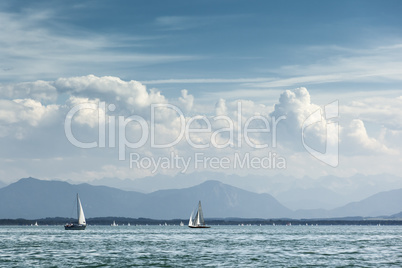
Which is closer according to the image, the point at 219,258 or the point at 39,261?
the point at 39,261

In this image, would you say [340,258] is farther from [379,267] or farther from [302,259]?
[379,267]

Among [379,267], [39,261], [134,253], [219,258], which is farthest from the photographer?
[134,253]

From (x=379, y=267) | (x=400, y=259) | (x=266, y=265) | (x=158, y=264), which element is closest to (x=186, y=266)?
(x=158, y=264)

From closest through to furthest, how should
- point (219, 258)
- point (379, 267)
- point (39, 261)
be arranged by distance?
point (379, 267) → point (39, 261) → point (219, 258)

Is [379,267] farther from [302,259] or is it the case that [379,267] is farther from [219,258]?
[219,258]

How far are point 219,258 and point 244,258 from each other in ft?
13.4

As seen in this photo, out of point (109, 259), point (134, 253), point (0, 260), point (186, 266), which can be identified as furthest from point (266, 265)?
point (0, 260)

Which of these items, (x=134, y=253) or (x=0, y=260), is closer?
(x=0, y=260)

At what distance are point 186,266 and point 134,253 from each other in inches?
1071

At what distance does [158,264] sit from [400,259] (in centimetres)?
3742

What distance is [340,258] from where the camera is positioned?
9925 cm

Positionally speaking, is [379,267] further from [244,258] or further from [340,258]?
[244,258]

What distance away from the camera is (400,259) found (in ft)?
307

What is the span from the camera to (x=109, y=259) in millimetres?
96250
